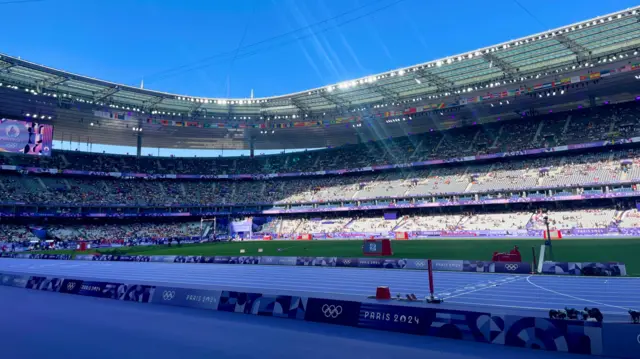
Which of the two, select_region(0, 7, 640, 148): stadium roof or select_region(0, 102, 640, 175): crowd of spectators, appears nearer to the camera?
select_region(0, 7, 640, 148): stadium roof

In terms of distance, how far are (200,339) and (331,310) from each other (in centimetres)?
298

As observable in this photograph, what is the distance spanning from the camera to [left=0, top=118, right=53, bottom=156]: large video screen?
1935 inches

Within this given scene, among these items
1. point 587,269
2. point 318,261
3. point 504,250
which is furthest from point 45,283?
point 504,250

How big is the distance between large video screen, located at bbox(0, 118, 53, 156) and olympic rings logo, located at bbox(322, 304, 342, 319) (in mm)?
56519

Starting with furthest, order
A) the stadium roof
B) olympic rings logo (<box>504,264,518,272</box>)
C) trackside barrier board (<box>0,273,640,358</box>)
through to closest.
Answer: the stadium roof → olympic rings logo (<box>504,264,518,272</box>) → trackside barrier board (<box>0,273,640,358</box>)

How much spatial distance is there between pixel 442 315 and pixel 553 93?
1852 inches

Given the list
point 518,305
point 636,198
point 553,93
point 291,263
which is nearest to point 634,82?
point 553,93

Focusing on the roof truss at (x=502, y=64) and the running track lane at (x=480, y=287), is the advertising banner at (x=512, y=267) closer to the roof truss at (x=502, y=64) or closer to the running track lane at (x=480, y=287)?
the running track lane at (x=480, y=287)

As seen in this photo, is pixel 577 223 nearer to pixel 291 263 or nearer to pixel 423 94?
pixel 423 94

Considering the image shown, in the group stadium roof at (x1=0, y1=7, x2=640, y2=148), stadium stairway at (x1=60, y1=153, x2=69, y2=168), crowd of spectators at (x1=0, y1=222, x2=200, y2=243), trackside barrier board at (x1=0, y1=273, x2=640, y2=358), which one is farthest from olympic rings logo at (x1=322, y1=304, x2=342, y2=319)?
stadium stairway at (x1=60, y1=153, x2=69, y2=168)

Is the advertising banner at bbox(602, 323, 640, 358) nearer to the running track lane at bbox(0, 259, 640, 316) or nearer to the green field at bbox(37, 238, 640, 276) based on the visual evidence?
the running track lane at bbox(0, 259, 640, 316)

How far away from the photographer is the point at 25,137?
50750 mm

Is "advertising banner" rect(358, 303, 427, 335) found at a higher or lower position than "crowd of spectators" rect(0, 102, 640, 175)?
lower

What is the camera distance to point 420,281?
607 inches
